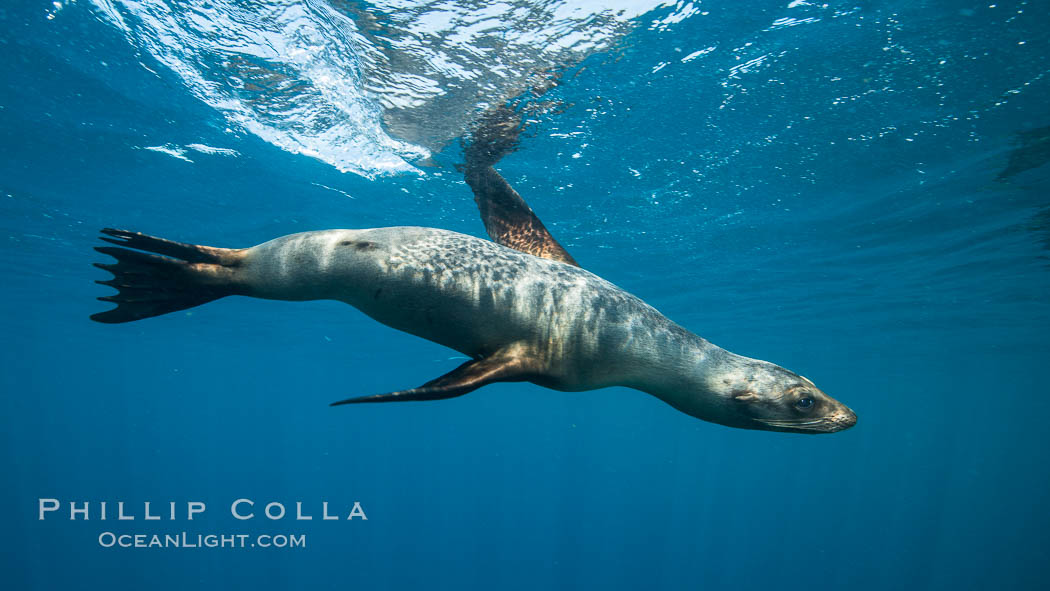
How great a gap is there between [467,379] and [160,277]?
2.22m

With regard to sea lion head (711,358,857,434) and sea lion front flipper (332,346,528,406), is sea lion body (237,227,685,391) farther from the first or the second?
sea lion head (711,358,857,434)

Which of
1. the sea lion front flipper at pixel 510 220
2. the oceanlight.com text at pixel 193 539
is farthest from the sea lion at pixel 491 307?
the oceanlight.com text at pixel 193 539

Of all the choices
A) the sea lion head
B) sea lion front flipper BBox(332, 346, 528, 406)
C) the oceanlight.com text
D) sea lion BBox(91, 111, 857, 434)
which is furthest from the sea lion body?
the oceanlight.com text

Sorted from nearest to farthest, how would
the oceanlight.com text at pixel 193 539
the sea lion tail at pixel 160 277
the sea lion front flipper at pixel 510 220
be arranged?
the sea lion tail at pixel 160 277 < the sea lion front flipper at pixel 510 220 < the oceanlight.com text at pixel 193 539

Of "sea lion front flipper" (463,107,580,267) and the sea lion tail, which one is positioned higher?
"sea lion front flipper" (463,107,580,267)

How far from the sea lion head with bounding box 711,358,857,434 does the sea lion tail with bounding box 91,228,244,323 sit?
3238 mm

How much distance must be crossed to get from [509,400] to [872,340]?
121 ft

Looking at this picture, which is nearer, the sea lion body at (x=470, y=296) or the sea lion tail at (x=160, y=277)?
the sea lion body at (x=470, y=296)

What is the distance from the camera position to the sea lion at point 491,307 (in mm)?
2953

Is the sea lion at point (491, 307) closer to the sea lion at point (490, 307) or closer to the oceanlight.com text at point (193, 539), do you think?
the sea lion at point (490, 307)

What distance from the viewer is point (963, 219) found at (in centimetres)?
1202

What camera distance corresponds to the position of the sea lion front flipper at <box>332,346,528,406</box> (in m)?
2.30

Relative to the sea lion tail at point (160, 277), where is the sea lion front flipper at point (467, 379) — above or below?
below

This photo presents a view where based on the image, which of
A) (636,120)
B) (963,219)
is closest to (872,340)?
(963,219)
